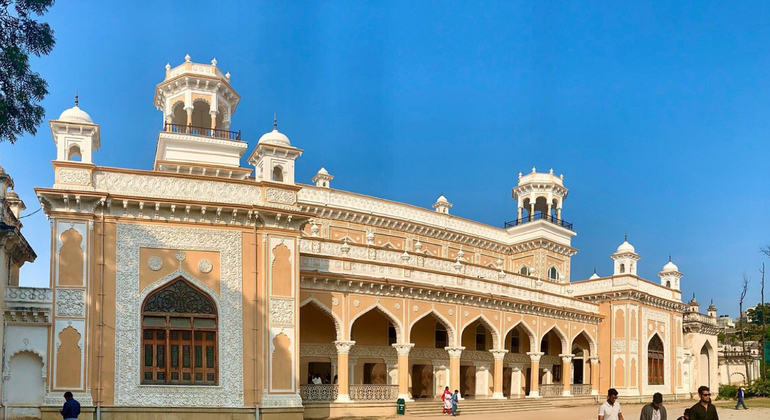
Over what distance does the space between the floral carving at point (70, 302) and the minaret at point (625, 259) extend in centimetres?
2988

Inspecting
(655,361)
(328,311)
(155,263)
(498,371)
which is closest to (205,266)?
(155,263)

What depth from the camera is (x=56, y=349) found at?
2092 cm

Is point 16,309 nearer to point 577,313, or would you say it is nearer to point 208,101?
point 208,101

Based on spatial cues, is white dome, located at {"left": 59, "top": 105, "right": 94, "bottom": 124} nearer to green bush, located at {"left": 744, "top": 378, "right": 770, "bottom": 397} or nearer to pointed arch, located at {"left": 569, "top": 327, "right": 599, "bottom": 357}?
pointed arch, located at {"left": 569, "top": 327, "right": 599, "bottom": 357}

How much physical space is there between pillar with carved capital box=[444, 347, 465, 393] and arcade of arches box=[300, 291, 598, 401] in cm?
4

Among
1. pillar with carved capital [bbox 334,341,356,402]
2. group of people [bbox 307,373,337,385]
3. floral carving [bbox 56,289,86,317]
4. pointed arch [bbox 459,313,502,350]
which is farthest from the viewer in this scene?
pointed arch [bbox 459,313,502,350]

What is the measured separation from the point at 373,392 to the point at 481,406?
19.0 feet

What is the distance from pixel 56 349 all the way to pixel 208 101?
12565 mm

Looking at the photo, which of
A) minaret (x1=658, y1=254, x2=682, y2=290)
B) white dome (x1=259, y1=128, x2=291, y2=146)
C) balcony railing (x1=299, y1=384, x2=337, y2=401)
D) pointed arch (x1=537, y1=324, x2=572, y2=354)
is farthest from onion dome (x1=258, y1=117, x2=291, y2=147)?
minaret (x1=658, y1=254, x2=682, y2=290)

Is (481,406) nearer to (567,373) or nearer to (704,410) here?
(567,373)

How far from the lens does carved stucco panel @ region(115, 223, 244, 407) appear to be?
848 inches

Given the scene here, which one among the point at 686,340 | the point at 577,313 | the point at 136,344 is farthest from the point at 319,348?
the point at 686,340

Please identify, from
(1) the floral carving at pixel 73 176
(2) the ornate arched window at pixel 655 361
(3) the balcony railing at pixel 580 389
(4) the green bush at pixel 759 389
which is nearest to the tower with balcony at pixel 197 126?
(1) the floral carving at pixel 73 176

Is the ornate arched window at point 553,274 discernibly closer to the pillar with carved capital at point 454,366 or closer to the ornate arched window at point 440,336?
the ornate arched window at point 440,336
